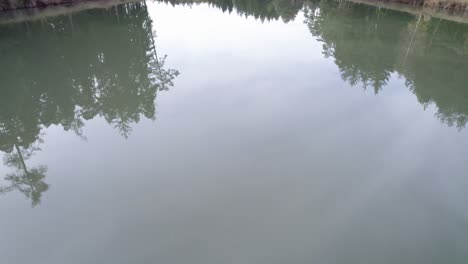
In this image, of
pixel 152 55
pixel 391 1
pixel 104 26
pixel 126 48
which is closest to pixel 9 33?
pixel 104 26

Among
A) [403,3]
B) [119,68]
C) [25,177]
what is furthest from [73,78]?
[403,3]

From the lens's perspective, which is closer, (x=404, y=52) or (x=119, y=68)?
(x=119, y=68)

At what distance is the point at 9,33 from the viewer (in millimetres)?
27000

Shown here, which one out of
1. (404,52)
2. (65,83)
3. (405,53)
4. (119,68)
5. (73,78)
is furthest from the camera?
(404,52)

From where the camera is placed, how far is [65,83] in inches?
662

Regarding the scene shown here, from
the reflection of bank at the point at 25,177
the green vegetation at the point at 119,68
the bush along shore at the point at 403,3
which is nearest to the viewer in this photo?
the reflection of bank at the point at 25,177

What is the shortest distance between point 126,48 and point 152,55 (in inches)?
137

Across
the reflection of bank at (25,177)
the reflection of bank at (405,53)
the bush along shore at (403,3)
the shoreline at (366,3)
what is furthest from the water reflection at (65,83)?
the reflection of bank at (405,53)

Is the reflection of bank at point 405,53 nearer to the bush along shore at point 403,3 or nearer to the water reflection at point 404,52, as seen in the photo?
the water reflection at point 404,52

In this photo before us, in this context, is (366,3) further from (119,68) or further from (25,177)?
(25,177)

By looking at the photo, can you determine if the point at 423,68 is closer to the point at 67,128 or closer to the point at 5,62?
the point at 67,128

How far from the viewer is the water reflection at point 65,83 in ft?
38.8

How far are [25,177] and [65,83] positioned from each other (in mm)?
9070

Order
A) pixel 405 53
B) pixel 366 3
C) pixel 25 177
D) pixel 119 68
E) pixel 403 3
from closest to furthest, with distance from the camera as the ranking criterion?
1. pixel 25 177
2. pixel 119 68
3. pixel 405 53
4. pixel 403 3
5. pixel 366 3
